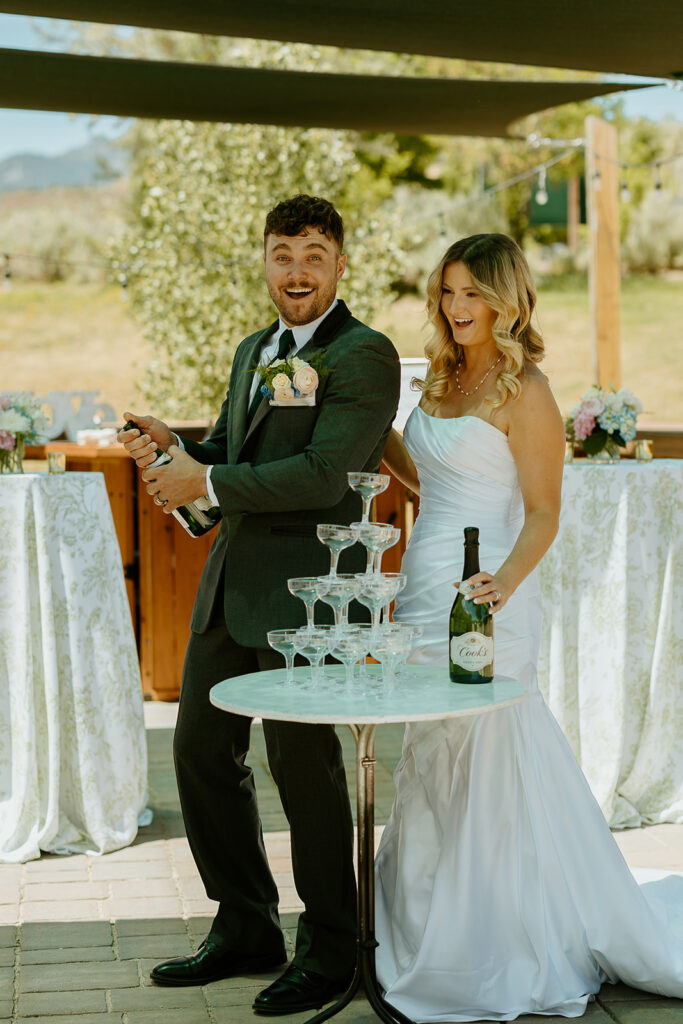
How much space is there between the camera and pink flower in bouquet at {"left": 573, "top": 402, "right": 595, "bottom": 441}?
5.01 meters

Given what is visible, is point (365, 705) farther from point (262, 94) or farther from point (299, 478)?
point (262, 94)

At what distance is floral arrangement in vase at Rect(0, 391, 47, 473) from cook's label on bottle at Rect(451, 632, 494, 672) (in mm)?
2411

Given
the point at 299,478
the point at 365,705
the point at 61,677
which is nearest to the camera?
the point at 365,705

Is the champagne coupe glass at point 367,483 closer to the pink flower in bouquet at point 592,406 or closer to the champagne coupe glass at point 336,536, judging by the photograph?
the champagne coupe glass at point 336,536

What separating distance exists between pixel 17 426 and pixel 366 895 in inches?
102

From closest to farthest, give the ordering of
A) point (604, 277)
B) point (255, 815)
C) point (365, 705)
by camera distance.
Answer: point (365, 705) < point (255, 815) < point (604, 277)

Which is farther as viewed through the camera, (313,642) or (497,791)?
(497,791)

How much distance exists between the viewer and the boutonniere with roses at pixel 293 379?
300 cm

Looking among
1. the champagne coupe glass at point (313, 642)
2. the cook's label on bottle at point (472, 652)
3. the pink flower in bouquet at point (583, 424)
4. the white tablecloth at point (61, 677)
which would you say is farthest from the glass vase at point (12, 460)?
the cook's label on bottle at point (472, 652)

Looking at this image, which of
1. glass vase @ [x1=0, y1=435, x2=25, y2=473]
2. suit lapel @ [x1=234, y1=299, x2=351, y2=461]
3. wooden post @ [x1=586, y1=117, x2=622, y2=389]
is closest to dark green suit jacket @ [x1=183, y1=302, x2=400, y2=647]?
suit lapel @ [x1=234, y1=299, x2=351, y2=461]

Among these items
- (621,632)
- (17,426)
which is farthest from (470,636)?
(17,426)

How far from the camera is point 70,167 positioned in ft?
88.0

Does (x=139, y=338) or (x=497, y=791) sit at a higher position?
(x=139, y=338)

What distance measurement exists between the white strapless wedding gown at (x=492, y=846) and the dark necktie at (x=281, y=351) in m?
0.44
